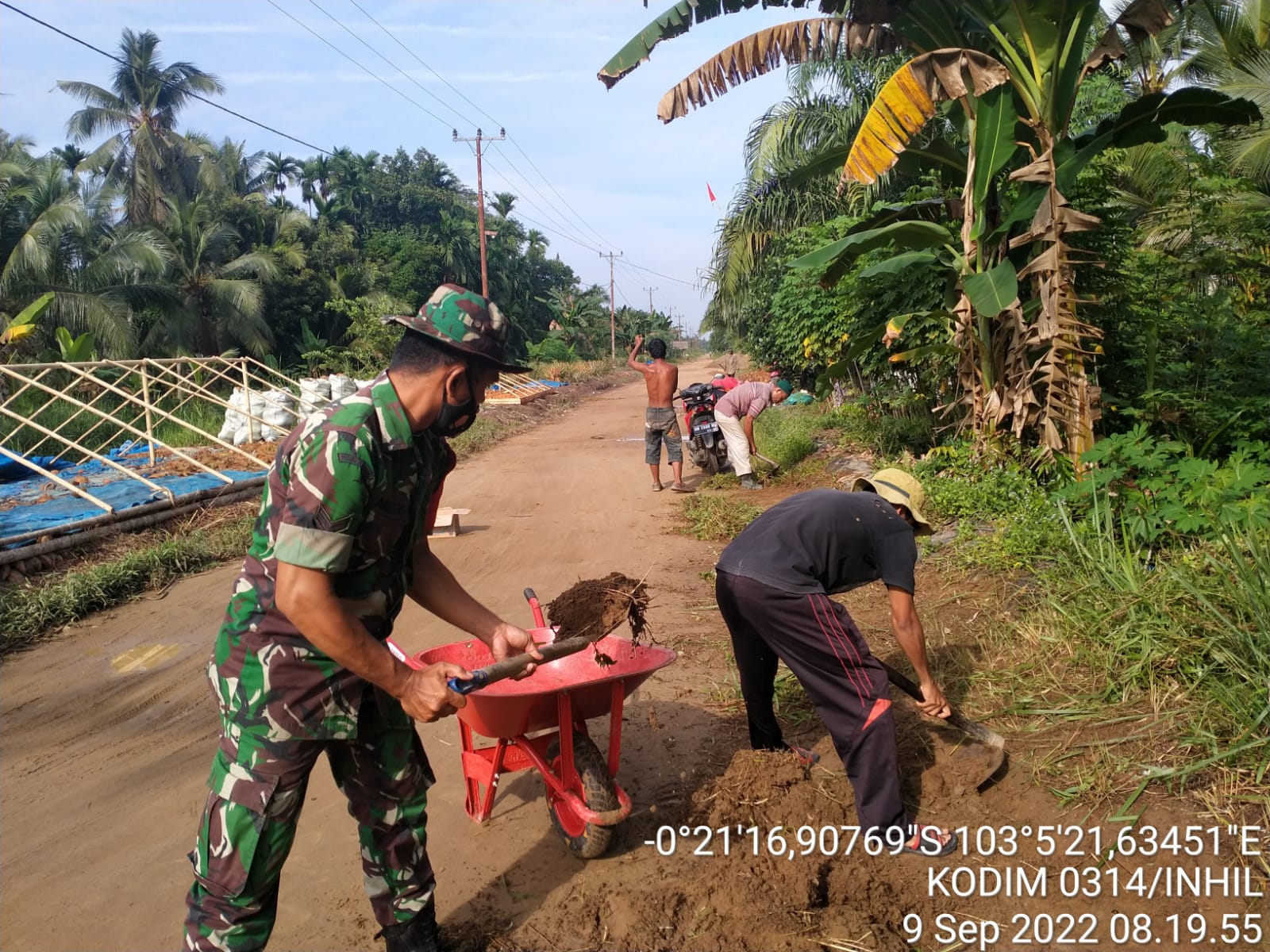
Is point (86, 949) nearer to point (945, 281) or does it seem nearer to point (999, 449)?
point (999, 449)

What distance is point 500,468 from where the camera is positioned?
13.5 m

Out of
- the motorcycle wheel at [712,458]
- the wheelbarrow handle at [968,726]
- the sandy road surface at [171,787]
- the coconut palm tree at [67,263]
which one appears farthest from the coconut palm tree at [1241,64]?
the coconut palm tree at [67,263]

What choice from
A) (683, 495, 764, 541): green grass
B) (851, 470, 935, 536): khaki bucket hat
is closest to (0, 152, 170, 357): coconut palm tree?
(683, 495, 764, 541): green grass

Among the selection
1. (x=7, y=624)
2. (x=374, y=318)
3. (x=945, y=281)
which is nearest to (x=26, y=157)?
(x=374, y=318)

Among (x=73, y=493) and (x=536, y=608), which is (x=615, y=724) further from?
(x=73, y=493)

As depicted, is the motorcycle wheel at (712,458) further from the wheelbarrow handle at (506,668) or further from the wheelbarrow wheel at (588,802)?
the wheelbarrow handle at (506,668)

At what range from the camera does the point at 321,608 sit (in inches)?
92.2

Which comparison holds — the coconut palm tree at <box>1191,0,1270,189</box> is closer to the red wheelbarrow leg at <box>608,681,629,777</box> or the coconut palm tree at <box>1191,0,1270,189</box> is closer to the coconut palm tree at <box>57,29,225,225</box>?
the red wheelbarrow leg at <box>608,681,629,777</box>

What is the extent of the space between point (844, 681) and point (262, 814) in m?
2.09

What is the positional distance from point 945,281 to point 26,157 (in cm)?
3029

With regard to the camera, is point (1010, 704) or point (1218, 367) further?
point (1218, 367)

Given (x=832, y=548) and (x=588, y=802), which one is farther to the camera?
(x=832, y=548)

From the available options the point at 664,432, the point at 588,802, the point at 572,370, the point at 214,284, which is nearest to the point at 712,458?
the point at 664,432

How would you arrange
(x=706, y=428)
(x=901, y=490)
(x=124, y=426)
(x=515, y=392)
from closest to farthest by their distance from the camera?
(x=901, y=490) → (x=124, y=426) → (x=706, y=428) → (x=515, y=392)
